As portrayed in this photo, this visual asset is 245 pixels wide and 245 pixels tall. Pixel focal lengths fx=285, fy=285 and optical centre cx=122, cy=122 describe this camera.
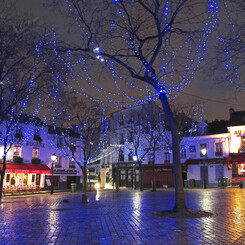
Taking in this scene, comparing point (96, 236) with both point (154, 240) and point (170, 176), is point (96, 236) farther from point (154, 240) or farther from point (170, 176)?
point (170, 176)

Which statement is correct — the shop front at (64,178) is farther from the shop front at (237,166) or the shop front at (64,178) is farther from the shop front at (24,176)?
the shop front at (237,166)

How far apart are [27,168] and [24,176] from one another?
6.61 ft

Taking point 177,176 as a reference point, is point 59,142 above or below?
above

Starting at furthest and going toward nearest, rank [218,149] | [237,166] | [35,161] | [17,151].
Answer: [218,149], [237,166], [35,161], [17,151]

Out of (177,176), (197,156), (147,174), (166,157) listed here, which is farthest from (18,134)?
(177,176)

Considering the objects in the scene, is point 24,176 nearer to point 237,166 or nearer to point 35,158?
point 35,158

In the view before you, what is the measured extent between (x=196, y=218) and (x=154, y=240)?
3.39 m

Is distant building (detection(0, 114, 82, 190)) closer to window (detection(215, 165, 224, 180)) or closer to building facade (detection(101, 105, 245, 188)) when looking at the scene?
building facade (detection(101, 105, 245, 188))

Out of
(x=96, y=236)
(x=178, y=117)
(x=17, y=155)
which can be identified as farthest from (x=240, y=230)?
(x=17, y=155)

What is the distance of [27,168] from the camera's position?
32.7 m

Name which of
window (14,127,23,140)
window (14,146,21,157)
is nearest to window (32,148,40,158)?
window (14,146,21,157)

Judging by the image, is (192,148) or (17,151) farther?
(192,148)

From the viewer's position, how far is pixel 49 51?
12.0 metres

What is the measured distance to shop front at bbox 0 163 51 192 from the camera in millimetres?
30953
